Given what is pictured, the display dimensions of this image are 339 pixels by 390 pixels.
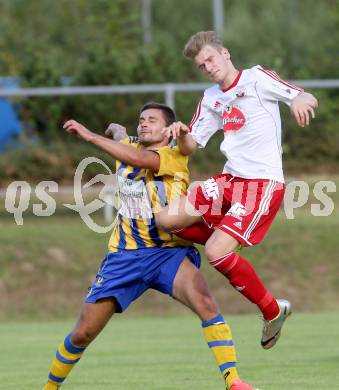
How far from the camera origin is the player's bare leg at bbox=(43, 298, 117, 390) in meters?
7.81

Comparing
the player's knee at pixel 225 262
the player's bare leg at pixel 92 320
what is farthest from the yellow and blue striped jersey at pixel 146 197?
the player's bare leg at pixel 92 320

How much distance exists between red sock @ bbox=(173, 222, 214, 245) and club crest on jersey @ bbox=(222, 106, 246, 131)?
2.27 ft

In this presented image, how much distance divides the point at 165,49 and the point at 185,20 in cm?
2854

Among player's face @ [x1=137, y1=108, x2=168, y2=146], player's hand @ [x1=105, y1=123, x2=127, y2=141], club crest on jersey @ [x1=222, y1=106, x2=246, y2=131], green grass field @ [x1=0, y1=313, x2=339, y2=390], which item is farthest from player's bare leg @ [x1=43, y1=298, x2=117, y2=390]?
club crest on jersey @ [x1=222, y1=106, x2=246, y2=131]

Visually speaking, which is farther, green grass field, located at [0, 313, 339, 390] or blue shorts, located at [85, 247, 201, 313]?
green grass field, located at [0, 313, 339, 390]

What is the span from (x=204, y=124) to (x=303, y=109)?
0.92 m

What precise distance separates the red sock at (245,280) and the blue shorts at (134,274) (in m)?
0.29

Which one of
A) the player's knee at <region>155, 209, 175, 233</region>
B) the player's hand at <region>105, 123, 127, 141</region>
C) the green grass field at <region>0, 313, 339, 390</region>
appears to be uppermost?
the player's hand at <region>105, 123, 127, 141</region>

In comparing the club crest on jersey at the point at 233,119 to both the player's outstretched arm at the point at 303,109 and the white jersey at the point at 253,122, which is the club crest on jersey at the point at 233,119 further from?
the player's outstretched arm at the point at 303,109

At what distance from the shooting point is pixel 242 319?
15.7 meters

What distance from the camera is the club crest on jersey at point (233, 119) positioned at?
8078mm

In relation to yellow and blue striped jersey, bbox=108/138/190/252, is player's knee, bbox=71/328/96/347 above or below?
below

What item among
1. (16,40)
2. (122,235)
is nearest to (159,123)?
(122,235)

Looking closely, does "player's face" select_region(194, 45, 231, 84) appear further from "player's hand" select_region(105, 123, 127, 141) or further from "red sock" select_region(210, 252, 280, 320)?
"red sock" select_region(210, 252, 280, 320)
